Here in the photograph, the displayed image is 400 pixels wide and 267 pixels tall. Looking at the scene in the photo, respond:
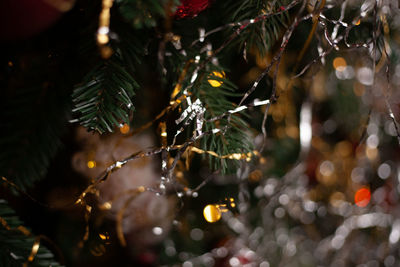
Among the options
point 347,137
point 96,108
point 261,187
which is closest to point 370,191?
point 347,137

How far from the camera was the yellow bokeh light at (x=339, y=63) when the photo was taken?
1.54ft

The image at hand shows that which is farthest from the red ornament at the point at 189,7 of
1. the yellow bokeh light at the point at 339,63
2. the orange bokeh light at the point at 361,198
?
the orange bokeh light at the point at 361,198

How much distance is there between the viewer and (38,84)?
33 centimetres

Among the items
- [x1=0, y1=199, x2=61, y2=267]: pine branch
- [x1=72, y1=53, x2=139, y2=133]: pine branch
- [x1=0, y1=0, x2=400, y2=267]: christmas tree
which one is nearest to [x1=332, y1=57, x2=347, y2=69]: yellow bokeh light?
[x1=0, y1=0, x2=400, y2=267]: christmas tree

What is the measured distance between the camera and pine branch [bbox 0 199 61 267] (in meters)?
0.30

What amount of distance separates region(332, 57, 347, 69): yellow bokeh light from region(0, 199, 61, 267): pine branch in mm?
424

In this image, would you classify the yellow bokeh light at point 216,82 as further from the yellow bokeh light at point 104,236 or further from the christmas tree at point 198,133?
the yellow bokeh light at point 104,236

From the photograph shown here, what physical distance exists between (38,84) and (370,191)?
0.59 meters

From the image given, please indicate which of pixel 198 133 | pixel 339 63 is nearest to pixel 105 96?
pixel 198 133

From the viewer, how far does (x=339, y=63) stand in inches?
18.8

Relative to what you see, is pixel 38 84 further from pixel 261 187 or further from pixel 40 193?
pixel 261 187

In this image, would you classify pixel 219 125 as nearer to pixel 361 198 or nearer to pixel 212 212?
pixel 212 212

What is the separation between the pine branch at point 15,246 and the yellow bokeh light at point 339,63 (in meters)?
0.42

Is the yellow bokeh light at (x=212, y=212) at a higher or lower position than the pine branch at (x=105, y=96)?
lower
